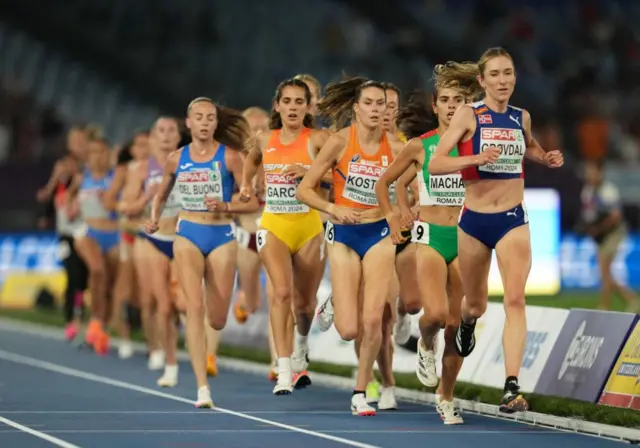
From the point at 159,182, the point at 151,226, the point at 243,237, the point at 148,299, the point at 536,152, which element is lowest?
the point at 148,299

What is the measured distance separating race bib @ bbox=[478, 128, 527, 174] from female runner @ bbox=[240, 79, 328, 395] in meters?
2.57

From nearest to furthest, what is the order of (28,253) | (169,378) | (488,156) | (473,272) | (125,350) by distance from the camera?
(488,156) → (473,272) → (169,378) → (125,350) → (28,253)

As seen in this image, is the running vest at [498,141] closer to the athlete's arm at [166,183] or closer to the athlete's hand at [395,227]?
the athlete's hand at [395,227]

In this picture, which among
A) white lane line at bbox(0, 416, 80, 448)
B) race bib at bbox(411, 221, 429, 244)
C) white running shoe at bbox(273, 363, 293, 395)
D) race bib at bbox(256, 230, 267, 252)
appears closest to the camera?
white lane line at bbox(0, 416, 80, 448)

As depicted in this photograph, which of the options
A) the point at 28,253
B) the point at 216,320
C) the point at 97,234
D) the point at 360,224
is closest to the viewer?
the point at 360,224

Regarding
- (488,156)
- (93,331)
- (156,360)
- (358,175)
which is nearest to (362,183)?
(358,175)

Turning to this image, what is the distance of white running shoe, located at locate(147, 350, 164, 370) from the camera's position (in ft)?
56.6

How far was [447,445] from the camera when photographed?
32.0 ft

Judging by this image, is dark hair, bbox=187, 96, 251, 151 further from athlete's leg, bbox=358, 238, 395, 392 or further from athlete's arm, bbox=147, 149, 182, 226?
athlete's leg, bbox=358, 238, 395, 392

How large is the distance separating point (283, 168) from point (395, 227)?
1885mm

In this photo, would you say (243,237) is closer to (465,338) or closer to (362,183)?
(362,183)

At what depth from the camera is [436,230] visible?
1141cm

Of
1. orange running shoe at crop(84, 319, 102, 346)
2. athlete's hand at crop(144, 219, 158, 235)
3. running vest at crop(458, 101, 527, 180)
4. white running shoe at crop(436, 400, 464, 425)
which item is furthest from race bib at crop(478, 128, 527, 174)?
orange running shoe at crop(84, 319, 102, 346)

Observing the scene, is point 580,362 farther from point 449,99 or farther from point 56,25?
point 56,25
